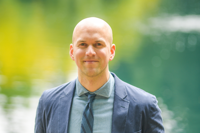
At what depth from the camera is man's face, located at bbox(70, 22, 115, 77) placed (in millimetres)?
1908

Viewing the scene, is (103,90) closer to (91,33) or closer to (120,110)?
(120,110)

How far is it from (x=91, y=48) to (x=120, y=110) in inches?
17.8

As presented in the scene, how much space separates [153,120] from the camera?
6.39 feet

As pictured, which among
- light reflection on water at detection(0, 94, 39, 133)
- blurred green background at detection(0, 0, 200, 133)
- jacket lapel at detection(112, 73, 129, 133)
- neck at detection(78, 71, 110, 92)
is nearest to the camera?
jacket lapel at detection(112, 73, 129, 133)

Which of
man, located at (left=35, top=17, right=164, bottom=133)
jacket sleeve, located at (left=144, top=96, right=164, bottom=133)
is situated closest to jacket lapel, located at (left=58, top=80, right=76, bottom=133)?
man, located at (left=35, top=17, right=164, bottom=133)

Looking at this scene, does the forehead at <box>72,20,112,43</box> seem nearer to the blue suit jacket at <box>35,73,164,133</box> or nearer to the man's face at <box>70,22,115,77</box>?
the man's face at <box>70,22,115,77</box>

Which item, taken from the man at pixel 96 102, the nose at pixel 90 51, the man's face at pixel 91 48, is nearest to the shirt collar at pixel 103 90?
the man at pixel 96 102

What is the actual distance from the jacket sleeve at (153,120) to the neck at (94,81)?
36 cm

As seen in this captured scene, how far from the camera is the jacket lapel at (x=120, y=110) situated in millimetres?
1873

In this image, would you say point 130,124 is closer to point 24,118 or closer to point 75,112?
point 75,112

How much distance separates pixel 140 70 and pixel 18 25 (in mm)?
13091

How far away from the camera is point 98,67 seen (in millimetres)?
1943

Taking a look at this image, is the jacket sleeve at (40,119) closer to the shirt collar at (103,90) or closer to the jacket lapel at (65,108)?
the jacket lapel at (65,108)

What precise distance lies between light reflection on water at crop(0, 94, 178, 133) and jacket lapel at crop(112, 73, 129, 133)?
4337 mm
